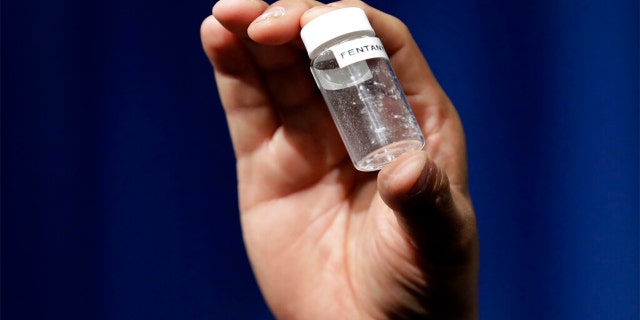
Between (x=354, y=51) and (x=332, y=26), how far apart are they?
5 centimetres

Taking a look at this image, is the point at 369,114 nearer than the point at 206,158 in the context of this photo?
Yes

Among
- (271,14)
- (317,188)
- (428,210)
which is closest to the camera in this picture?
(428,210)

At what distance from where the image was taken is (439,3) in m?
1.40

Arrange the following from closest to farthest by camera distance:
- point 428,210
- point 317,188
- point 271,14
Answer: point 428,210 → point 271,14 → point 317,188

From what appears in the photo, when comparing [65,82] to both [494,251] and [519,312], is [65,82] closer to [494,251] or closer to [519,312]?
[494,251]

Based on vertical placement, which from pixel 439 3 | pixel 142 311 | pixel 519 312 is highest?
pixel 439 3

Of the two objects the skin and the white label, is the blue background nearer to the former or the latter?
the skin

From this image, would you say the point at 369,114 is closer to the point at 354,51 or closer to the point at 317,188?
the point at 354,51

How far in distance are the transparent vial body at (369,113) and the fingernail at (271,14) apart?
90 millimetres

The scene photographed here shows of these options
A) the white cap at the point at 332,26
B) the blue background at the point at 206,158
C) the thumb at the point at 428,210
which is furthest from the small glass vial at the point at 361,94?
the blue background at the point at 206,158

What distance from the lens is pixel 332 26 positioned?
78cm

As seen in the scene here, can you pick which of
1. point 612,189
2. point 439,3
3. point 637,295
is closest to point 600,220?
point 612,189

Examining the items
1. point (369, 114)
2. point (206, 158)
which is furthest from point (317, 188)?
point (206, 158)

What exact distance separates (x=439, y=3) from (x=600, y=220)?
2.08 ft
